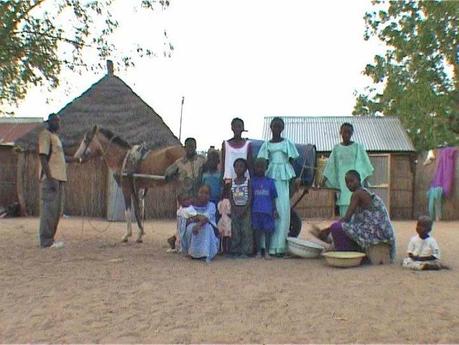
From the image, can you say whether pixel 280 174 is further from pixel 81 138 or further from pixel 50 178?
pixel 81 138

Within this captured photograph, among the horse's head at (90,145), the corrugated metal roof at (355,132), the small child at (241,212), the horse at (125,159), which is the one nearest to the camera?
the small child at (241,212)

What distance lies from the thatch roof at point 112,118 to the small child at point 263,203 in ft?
29.5

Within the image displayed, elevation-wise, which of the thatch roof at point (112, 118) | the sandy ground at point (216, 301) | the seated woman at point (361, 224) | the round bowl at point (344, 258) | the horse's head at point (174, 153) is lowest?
the sandy ground at point (216, 301)

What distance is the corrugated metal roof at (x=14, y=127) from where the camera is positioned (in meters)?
19.3

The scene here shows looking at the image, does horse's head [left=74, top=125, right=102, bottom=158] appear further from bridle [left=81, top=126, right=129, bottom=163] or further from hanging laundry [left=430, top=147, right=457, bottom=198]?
hanging laundry [left=430, top=147, right=457, bottom=198]

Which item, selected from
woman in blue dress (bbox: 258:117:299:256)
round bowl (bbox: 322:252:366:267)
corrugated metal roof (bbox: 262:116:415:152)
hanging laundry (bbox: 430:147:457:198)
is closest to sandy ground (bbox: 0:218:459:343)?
round bowl (bbox: 322:252:366:267)

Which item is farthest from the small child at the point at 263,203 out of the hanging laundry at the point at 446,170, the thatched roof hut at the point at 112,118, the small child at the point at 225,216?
the hanging laundry at the point at 446,170

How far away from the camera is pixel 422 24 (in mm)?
17188

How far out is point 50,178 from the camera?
26.8 feet

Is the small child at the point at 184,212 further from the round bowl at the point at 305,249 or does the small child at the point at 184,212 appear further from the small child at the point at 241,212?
the round bowl at the point at 305,249

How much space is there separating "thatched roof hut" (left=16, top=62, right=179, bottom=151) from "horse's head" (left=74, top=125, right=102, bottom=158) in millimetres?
6474

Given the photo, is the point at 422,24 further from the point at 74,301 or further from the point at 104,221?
the point at 74,301

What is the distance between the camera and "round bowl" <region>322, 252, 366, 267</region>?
21.7ft

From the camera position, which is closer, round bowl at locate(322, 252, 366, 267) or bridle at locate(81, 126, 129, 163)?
round bowl at locate(322, 252, 366, 267)
